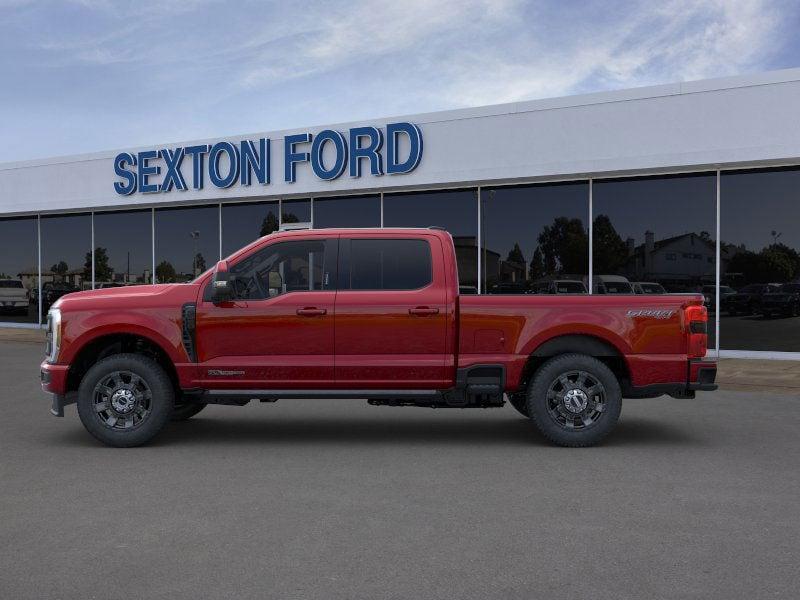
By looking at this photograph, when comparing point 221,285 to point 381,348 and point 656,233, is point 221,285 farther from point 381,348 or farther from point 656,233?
point 656,233

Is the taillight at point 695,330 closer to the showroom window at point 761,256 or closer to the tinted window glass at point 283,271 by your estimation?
the tinted window glass at point 283,271

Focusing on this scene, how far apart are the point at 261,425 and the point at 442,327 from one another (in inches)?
97.9

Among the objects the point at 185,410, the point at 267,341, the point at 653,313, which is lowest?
the point at 185,410

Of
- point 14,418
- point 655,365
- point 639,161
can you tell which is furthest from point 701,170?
point 14,418

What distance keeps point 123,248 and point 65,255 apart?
271cm

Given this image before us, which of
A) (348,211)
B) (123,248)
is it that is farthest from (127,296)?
(123,248)

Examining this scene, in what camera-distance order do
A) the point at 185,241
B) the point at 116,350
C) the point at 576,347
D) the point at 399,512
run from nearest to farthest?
1. the point at 399,512
2. the point at 576,347
3. the point at 116,350
4. the point at 185,241

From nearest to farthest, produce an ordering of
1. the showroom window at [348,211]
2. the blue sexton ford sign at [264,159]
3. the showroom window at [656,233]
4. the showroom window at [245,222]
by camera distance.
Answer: the showroom window at [656,233]
the blue sexton ford sign at [264,159]
the showroom window at [348,211]
the showroom window at [245,222]

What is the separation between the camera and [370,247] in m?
8.01

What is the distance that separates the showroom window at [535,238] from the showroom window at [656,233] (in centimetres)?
36

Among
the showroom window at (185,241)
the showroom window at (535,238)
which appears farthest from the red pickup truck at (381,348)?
the showroom window at (185,241)

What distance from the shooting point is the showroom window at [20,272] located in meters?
26.2

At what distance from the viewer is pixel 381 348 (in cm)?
768

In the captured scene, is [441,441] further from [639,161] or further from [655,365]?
[639,161]
